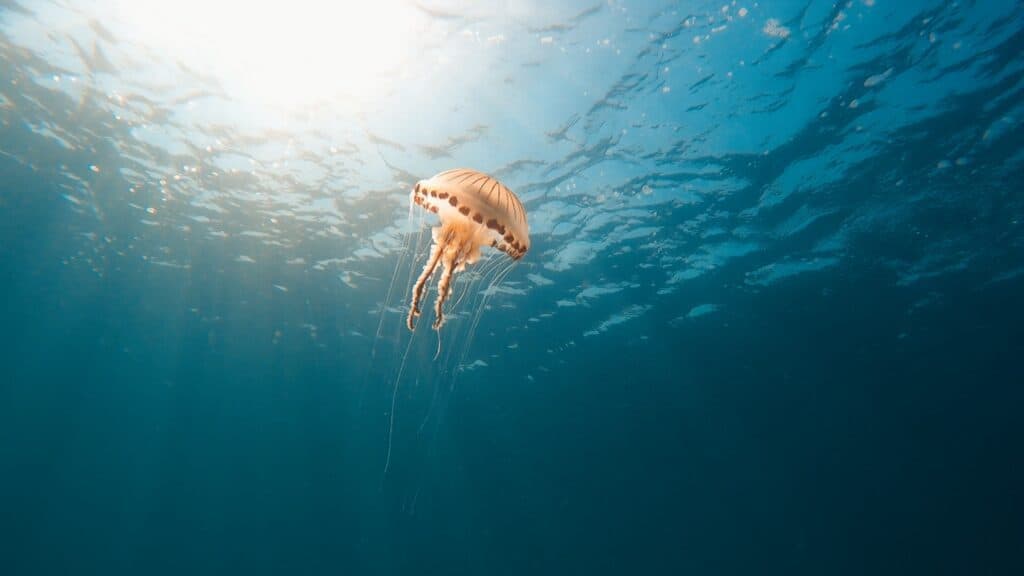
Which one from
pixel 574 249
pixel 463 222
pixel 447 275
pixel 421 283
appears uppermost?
pixel 574 249

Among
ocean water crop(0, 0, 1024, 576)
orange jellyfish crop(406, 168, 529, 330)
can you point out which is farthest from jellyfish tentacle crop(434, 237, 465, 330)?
ocean water crop(0, 0, 1024, 576)

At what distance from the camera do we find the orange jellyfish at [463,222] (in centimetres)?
374

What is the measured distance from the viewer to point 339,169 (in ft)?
30.2

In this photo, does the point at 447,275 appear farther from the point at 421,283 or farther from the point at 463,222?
the point at 463,222

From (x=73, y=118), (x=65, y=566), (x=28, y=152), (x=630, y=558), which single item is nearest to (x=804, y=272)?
(x=73, y=118)

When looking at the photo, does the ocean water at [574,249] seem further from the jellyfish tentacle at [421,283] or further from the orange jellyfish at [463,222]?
the jellyfish tentacle at [421,283]

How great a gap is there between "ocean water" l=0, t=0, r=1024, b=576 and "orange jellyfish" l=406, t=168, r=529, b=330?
325 centimetres

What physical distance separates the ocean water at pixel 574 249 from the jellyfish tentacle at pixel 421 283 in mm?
3609

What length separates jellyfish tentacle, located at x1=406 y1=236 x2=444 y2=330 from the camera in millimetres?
3676

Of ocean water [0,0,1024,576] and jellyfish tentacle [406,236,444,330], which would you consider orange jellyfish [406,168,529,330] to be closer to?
jellyfish tentacle [406,236,444,330]

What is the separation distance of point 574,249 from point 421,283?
7570 mm

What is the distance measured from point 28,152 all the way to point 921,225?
62.5 ft

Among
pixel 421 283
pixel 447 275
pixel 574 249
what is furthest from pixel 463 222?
pixel 574 249

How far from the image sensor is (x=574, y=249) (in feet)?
35.9
